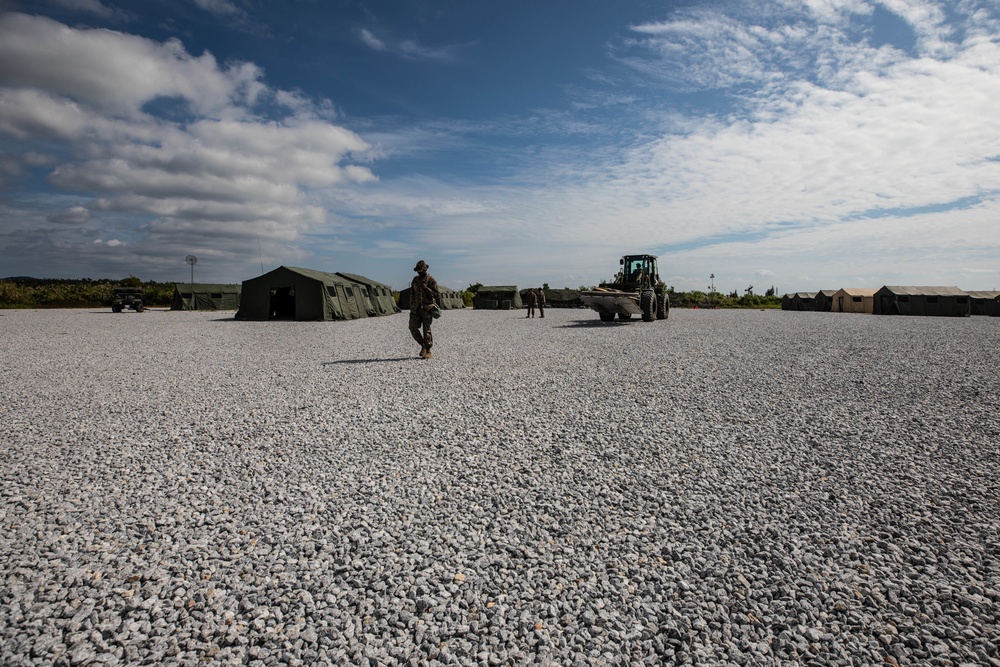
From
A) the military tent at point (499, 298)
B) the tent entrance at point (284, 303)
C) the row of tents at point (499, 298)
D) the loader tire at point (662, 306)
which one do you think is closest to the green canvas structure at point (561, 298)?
the row of tents at point (499, 298)

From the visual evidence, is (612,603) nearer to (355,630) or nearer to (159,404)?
(355,630)

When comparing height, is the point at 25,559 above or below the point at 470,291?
below

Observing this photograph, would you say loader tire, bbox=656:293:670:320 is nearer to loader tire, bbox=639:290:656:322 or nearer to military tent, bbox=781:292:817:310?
A: loader tire, bbox=639:290:656:322

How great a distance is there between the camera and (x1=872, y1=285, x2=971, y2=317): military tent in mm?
38250

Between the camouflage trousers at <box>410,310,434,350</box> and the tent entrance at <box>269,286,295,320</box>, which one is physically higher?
the tent entrance at <box>269,286,295,320</box>

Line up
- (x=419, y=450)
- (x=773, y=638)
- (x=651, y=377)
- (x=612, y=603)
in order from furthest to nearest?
(x=651, y=377), (x=419, y=450), (x=612, y=603), (x=773, y=638)

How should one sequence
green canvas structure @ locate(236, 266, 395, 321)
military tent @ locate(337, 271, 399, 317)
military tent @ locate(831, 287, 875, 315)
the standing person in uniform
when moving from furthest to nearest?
military tent @ locate(831, 287, 875, 315), military tent @ locate(337, 271, 399, 317), green canvas structure @ locate(236, 266, 395, 321), the standing person in uniform

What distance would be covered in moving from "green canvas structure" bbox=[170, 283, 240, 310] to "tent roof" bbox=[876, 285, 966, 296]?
54075mm

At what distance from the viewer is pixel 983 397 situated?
8125 millimetres

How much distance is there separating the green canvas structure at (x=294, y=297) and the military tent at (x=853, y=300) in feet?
144

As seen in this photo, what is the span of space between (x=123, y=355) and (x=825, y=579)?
15.7 metres

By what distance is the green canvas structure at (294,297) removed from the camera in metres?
25.1

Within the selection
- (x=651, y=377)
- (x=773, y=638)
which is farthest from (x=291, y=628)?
(x=651, y=377)

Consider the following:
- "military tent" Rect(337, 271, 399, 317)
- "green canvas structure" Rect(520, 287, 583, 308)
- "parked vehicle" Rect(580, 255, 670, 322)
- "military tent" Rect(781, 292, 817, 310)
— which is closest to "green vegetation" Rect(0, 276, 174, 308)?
"military tent" Rect(337, 271, 399, 317)
